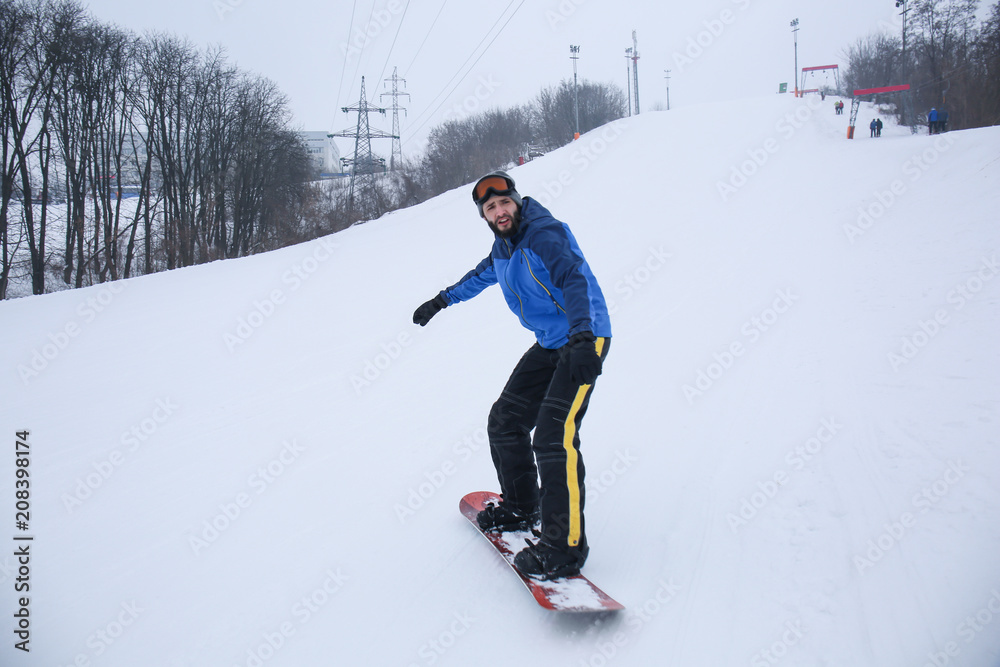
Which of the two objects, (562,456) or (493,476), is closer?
(562,456)

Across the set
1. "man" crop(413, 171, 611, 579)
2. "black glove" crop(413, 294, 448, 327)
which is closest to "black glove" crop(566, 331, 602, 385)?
"man" crop(413, 171, 611, 579)

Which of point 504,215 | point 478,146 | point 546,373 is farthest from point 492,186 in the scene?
point 478,146

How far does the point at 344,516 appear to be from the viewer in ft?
9.32

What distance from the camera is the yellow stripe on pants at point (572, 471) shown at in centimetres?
219

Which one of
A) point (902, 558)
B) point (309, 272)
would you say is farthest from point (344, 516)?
point (309, 272)

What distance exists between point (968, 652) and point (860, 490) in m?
1.06

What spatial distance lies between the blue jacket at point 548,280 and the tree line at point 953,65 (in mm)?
25837

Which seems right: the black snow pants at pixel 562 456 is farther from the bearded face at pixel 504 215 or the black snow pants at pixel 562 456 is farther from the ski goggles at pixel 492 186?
the ski goggles at pixel 492 186

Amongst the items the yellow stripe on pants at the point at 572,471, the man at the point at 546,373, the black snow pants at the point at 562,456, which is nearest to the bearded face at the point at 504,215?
the man at the point at 546,373

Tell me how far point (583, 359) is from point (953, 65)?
3521cm

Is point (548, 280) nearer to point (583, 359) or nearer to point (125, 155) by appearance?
point (583, 359)

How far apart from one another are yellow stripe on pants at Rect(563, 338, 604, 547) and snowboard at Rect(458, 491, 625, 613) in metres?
0.16

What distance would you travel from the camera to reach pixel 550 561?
2184 millimetres

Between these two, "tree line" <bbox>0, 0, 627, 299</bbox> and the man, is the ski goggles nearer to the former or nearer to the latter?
the man
